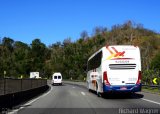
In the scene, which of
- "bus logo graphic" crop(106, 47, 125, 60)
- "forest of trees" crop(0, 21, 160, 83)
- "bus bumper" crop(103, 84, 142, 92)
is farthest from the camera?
"forest of trees" crop(0, 21, 160, 83)

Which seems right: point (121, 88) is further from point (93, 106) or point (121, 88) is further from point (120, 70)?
point (93, 106)

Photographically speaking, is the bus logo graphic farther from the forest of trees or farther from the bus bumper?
the forest of trees

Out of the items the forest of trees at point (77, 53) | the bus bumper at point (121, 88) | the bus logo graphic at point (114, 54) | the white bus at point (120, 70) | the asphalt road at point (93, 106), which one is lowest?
the asphalt road at point (93, 106)

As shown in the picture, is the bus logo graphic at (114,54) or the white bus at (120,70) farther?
the bus logo graphic at (114,54)

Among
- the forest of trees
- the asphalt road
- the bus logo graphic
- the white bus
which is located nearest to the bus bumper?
the white bus

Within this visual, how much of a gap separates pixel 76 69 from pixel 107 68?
299 ft

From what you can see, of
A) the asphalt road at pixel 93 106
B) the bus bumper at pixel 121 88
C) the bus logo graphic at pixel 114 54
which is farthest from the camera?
the bus logo graphic at pixel 114 54

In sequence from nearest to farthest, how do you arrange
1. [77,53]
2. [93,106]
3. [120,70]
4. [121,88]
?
[93,106], [121,88], [120,70], [77,53]

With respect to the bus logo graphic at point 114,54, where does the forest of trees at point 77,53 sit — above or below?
above

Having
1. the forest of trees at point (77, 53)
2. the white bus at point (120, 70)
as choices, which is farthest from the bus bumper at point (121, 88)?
the forest of trees at point (77, 53)

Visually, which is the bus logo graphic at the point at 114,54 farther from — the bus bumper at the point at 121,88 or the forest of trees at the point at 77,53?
the forest of trees at the point at 77,53

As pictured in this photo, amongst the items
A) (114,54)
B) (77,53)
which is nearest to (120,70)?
(114,54)

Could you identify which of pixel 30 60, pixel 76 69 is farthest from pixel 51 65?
pixel 76 69

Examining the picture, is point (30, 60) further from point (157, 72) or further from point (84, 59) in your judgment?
point (157, 72)
